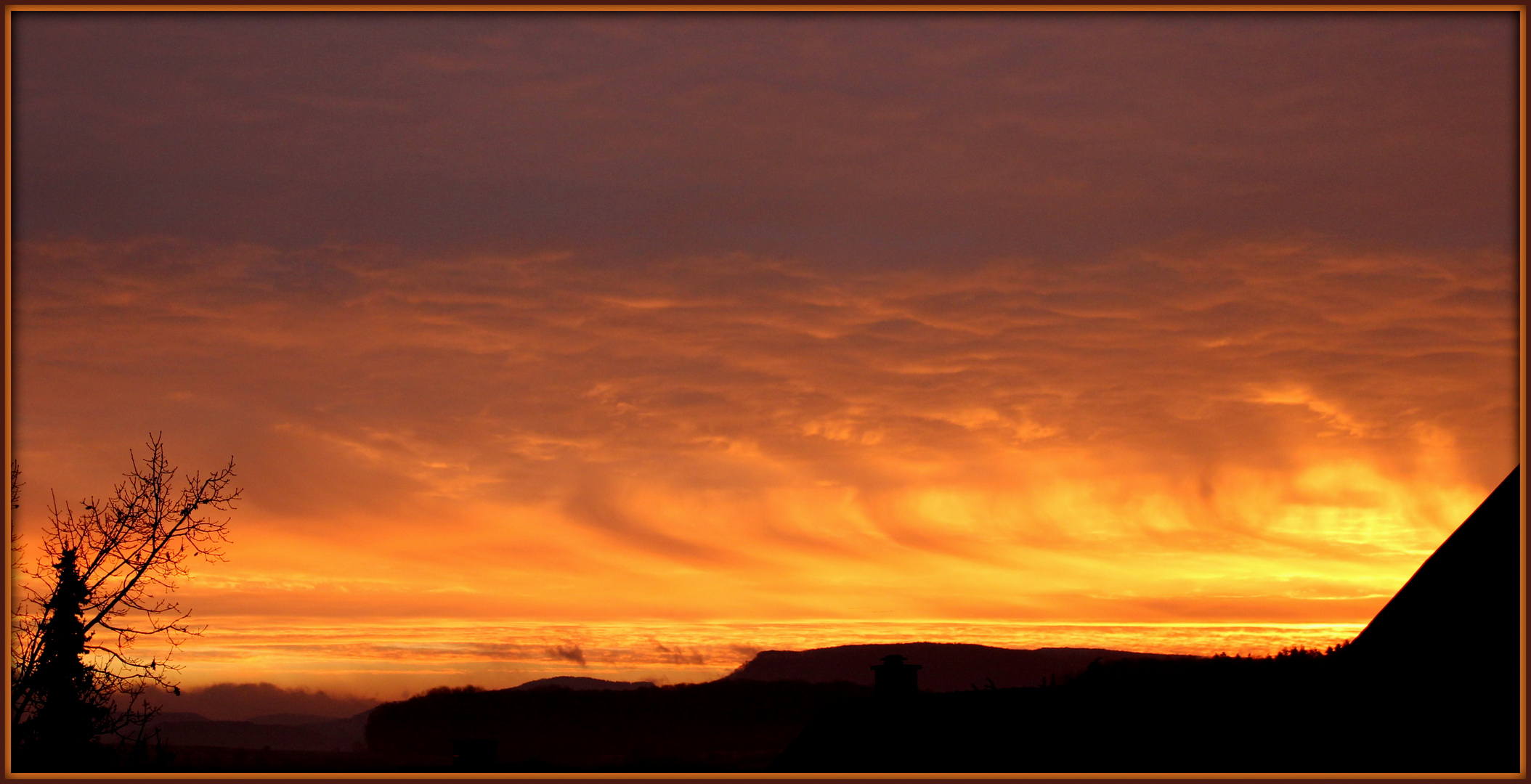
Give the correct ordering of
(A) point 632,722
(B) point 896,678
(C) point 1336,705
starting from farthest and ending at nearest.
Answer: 1. (A) point 632,722
2. (B) point 896,678
3. (C) point 1336,705

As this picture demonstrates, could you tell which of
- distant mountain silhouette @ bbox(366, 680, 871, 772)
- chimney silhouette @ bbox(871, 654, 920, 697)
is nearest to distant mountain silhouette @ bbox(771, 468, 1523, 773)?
chimney silhouette @ bbox(871, 654, 920, 697)

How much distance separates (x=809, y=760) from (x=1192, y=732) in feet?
37.4

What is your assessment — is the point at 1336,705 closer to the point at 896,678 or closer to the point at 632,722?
the point at 896,678

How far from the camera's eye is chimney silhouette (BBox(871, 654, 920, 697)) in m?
28.2

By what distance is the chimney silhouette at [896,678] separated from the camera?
92.4 feet

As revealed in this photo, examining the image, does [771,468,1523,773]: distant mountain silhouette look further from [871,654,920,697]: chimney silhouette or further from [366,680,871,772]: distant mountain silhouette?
[366,680,871,772]: distant mountain silhouette

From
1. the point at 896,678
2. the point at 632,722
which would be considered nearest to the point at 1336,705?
the point at 896,678

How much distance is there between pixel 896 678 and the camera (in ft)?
93.0

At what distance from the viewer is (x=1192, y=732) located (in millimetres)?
18922

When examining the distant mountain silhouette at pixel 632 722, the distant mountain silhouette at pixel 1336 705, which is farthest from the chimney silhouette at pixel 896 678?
the distant mountain silhouette at pixel 632 722

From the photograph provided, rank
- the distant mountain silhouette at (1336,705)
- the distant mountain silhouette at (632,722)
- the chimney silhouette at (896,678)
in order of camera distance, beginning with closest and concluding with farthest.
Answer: the distant mountain silhouette at (1336,705), the chimney silhouette at (896,678), the distant mountain silhouette at (632,722)

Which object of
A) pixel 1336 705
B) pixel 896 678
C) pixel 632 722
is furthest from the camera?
pixel 632 722

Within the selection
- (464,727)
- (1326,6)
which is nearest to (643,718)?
(464,727)

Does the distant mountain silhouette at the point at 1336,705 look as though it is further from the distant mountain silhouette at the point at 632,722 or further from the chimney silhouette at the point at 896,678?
the distant mountain silhouette at the point at 632,722
